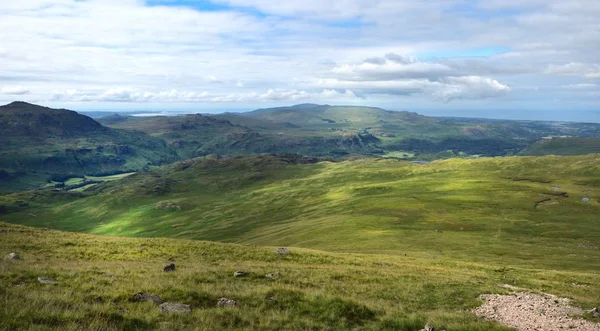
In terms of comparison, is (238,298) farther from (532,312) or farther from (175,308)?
(532,312)

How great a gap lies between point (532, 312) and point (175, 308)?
68.0 feet

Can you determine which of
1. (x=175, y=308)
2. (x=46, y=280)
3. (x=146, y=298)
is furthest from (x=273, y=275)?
(x=46, y=280)

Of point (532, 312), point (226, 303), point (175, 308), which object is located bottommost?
point (532, 312)

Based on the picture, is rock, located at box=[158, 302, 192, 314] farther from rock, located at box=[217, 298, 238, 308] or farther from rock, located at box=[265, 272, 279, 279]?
rock, located at box=[265, 272, 279, 279]

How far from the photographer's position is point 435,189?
618 feet

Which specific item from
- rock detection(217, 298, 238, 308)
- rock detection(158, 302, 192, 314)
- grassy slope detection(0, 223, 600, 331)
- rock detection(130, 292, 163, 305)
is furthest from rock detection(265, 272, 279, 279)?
rock detection(158, 302, 192, 314)

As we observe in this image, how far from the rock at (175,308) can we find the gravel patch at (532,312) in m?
15.9

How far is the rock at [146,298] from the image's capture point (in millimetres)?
18891

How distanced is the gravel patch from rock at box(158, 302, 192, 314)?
15882 millimetres

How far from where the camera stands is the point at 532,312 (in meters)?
23.8

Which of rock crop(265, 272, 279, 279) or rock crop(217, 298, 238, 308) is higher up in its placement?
rock crop(217, 298, 238, 308)

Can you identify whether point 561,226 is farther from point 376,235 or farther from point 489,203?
point 376,235

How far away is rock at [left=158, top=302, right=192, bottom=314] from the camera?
17047mm

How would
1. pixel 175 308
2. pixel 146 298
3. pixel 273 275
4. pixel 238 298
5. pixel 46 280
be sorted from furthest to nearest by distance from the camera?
pixel 273 275 → pixel 46 280 → pixel 238 298 → pixel 146 298 → pixel 175 308
